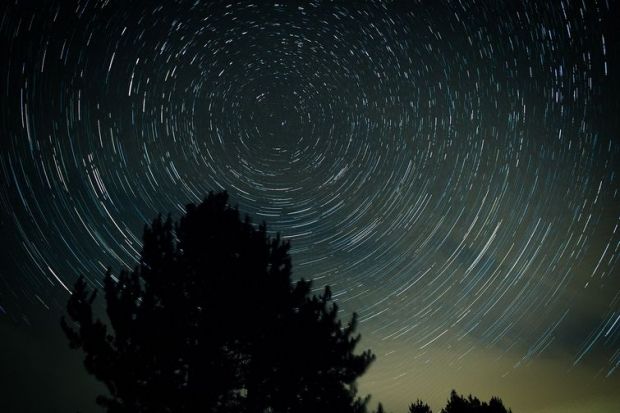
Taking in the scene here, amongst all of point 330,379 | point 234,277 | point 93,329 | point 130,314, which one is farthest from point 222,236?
point 330,379

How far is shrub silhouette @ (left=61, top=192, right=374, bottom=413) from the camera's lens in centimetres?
466

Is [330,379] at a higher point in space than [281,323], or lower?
lower

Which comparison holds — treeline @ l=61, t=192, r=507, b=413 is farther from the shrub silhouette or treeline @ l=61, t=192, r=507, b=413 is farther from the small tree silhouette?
the small tree silhouette

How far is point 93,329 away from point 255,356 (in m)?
2.50

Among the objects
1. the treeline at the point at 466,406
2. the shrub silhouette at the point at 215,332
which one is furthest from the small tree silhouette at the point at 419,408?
the shrub silhouette at the point at 215,332

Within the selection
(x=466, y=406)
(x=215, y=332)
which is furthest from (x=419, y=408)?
(x=215, y=332)

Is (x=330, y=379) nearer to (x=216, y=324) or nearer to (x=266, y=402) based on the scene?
(x=266, y=402)

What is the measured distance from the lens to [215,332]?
525 centimetres

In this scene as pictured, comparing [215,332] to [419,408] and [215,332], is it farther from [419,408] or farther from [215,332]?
[419,408]

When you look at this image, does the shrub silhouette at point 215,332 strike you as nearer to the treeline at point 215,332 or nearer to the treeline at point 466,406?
the treeline at point 215,332

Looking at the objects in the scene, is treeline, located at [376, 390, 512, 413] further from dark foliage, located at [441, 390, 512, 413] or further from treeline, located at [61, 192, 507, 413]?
treeline, located at [61, 192, 507, 413]

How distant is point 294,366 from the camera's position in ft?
17.8

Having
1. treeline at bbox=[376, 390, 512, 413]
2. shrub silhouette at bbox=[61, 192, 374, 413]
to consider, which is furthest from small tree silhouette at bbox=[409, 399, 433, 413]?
shrub silhouette at bbox=[61, 192, 374, 413]

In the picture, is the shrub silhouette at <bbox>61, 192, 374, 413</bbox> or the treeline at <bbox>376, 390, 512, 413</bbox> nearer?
the shrub silhouette at <bbox>61, 192, 374, 413</bbox>
